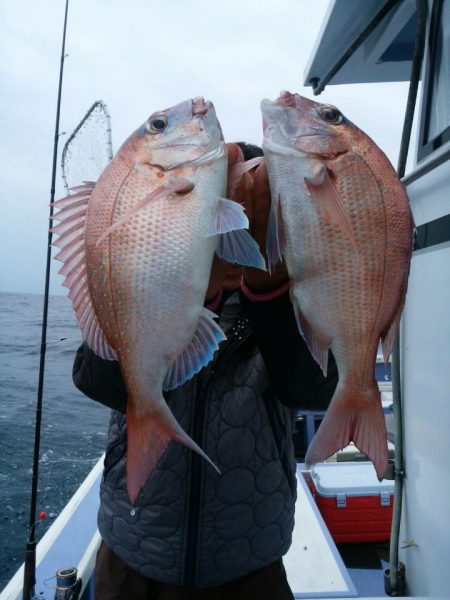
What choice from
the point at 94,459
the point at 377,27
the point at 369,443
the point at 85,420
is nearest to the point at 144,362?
the point at 369,443

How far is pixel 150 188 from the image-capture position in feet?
3.46

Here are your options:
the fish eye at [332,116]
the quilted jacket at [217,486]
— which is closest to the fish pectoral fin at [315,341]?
the quilted jacket at [217,486]

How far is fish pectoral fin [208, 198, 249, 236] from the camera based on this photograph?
37.7 inches

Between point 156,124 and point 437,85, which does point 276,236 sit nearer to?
point 156,124

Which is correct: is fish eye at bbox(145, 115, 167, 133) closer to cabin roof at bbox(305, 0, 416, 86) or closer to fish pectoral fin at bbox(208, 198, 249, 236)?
fish pectoral fin at bbox(208, 198, 249, 236)

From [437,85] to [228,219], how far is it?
158 cm

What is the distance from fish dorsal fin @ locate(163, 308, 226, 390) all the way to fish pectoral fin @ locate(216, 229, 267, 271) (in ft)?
0.45

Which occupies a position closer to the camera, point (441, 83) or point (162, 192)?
point (162, 192)

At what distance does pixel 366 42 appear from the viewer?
2617mm

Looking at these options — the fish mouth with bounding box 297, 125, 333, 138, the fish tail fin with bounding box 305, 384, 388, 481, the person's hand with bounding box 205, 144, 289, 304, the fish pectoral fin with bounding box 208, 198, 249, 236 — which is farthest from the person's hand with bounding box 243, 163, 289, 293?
the fish tail fin with bounding box 305, 384, 388, 481

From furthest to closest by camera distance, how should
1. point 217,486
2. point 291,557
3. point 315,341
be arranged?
point 291,557 < point 217,486 < point 315,341

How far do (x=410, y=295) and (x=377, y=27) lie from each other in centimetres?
149

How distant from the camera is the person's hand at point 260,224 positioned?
1.23 metres

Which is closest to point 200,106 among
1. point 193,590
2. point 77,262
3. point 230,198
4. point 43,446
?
point 230,198
